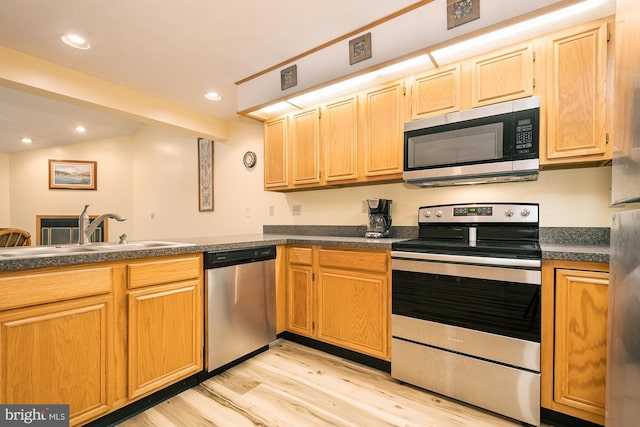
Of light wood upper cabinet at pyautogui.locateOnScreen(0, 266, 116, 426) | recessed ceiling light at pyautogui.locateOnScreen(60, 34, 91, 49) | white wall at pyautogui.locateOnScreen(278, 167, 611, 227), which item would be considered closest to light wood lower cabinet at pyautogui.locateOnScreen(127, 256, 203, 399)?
light wood upper cabinet at pyautogui.locateOnScreen(0, 266, 116, 426)

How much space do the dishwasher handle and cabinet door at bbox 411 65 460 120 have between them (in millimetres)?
1549

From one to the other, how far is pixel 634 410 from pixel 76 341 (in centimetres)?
196

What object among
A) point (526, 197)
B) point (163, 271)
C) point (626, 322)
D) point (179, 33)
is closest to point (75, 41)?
point (179, 33)

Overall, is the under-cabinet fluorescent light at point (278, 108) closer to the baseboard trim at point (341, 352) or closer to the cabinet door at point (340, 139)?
the cabinet door at point (340, 139)

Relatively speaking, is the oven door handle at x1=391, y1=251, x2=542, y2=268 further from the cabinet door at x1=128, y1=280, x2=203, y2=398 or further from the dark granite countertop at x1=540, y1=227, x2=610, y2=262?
the cabinet door at x1=128, y1=280, x2=203, y2=398

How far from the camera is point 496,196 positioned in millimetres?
2123

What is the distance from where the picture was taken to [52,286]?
4.39ft

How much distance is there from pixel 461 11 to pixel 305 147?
60.2 inches

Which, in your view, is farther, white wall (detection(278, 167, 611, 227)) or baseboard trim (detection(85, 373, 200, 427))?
white wall (detection(278, 167, 611, 227))

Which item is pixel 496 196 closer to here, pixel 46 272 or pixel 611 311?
pixel 611 311

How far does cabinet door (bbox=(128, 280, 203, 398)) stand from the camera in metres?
1.61

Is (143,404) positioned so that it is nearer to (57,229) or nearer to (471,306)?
(471,306)

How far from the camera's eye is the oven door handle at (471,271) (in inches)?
60.4

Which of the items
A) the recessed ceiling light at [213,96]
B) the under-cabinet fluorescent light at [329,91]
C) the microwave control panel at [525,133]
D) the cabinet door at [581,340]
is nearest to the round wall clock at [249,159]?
the recessed ceiling light at [213,96]
